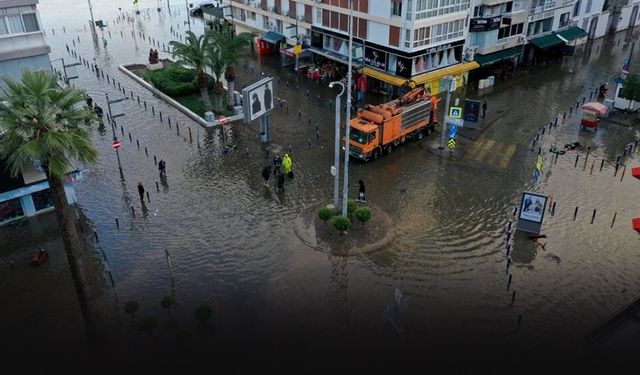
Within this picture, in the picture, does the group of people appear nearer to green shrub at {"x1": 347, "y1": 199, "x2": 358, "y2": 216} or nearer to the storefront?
green shrub at {"x1": 347, "y1": 199, "x2": 358, "y2": 216}

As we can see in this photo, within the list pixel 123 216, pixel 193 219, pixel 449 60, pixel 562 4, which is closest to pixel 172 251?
pixel 193 219

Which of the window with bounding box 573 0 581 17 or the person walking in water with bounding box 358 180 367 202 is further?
the window with bounding box 573 0 581 17

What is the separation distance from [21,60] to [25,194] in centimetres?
813

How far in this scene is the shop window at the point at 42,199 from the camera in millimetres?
32406

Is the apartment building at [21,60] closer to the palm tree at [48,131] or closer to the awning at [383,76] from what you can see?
the palm tree at [48,131]

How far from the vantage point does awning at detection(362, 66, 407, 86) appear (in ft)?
163

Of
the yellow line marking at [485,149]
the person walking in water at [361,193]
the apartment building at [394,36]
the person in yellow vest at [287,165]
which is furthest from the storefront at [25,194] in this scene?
the apartment building at [394,36]

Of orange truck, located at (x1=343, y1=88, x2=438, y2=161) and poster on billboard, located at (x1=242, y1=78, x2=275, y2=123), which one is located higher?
poster on billboard, located at (x1=242, y1=78, x2=275, y2=123)

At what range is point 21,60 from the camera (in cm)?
3102

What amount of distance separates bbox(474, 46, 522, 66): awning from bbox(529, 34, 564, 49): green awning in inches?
88.7

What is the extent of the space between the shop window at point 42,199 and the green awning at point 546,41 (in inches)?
2131

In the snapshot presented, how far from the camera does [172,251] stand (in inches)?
1159

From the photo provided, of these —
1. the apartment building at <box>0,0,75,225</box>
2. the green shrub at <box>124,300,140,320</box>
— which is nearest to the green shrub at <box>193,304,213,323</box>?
the green shrub at <box>124,300,140,320</box>

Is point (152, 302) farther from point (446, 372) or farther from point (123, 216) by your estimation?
point (446, 372)
